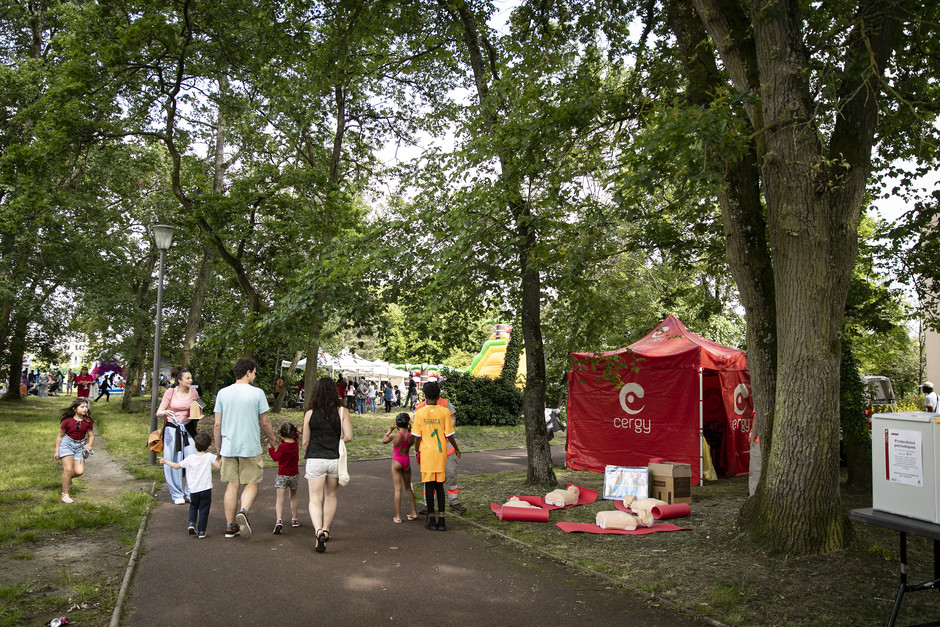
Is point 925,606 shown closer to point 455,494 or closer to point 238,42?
point 455,494

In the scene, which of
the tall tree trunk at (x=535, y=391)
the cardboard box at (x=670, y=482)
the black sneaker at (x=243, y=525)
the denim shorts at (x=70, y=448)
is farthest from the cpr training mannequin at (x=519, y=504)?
the denim shorts at (x=70, y=448)

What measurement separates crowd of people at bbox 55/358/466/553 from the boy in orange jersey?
0.01 metres

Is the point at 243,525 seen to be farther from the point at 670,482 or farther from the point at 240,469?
the point at 670,482

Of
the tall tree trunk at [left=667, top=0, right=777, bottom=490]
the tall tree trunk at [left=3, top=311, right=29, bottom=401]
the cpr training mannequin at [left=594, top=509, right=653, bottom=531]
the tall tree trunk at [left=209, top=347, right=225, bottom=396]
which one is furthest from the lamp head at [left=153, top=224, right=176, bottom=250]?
the tall tree trunk at [left=209, top=347, right=225, bottom=396]

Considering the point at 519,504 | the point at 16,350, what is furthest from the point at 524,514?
the point at 16,350

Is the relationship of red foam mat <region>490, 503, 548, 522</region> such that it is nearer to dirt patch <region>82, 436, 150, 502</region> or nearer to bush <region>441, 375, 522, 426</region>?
dirt patch <region>82, 436, 150, 502</region>

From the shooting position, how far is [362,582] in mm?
5480

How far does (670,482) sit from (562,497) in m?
1.61

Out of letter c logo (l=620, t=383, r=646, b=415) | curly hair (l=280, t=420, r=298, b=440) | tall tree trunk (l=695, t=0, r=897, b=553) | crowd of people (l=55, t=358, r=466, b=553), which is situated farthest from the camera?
letter c logo (l=620, t=383, r=646, b=415)

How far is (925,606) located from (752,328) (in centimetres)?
322

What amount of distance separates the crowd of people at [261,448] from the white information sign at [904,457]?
4673mm

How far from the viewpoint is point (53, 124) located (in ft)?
41.7

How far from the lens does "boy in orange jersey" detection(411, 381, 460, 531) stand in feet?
24.9

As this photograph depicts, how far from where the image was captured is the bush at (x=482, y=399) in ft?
77.5
